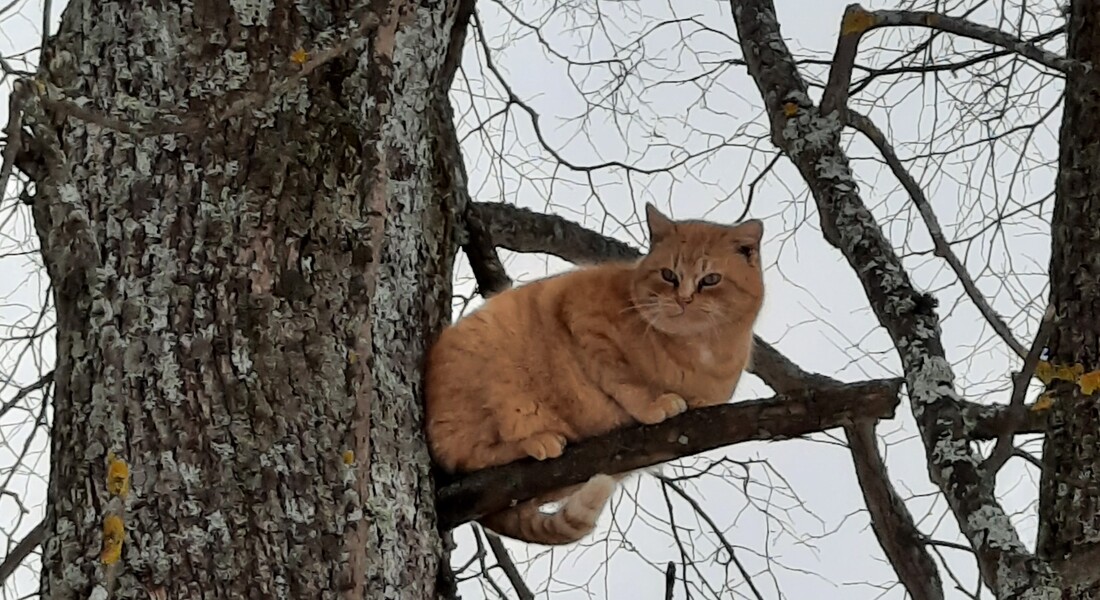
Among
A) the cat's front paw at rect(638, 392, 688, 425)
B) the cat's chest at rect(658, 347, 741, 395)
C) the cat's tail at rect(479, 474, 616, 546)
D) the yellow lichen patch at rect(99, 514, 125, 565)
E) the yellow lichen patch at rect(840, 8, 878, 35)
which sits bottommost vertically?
the yellow lichen patch at rect(99, 514, 125, 565)

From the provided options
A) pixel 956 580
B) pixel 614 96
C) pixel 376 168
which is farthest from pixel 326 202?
pixel 956 580

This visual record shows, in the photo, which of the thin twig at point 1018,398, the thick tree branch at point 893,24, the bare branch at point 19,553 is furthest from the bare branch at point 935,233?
the bare branch at point 19,553

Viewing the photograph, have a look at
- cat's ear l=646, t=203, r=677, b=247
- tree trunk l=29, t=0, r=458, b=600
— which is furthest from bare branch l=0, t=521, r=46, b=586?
cat's ear l=646, t=203, r=677, b=247

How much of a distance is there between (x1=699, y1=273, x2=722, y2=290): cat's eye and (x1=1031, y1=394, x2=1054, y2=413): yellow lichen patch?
0.62 metres

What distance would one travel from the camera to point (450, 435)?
4.81 ft

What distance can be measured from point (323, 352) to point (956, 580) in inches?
42.3

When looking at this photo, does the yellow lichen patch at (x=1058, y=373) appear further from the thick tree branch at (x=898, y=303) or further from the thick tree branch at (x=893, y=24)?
the thick tree branch at (x=893, y=24)

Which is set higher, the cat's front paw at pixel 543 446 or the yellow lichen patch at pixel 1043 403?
the cat's front paw at pixel 543 446

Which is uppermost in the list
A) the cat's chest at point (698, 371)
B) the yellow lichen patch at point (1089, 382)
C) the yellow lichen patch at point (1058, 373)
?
the cat's chest at point (698, 371)

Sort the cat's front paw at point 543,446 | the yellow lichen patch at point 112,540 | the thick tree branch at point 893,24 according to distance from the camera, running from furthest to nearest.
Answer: the cat's front paw at point 543,446 < the thick tree branch at point 893,24 < the yellow lichen patch at point 112,540

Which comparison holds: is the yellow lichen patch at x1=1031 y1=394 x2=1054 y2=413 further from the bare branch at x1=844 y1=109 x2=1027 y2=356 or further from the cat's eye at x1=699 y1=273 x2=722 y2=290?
the cat's eye at x1=699 y1=273 x2=722 y2=290

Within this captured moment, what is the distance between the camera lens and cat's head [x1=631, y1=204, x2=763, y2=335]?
175cm

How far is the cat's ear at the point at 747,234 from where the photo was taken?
6.11ft

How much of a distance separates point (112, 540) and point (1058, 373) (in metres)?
1.00
